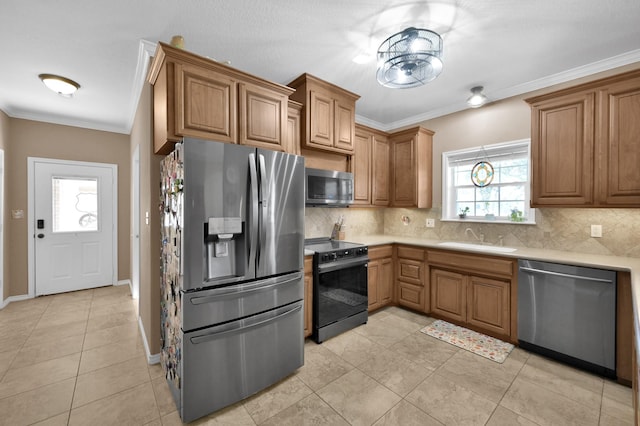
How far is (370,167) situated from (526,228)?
1933 millimetres

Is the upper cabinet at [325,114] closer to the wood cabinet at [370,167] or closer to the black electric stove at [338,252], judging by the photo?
the wood cabinet at [370,167]

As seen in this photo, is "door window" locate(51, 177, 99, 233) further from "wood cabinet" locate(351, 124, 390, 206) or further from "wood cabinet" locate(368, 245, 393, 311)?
"wood cabinet" locate(368, 245, 393, 311)

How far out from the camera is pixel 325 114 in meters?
3.06

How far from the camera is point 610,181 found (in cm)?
232

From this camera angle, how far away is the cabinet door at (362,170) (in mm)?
3635

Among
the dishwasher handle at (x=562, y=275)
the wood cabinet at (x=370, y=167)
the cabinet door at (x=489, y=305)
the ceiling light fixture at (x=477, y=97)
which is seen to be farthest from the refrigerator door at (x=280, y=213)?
the ceiling light fixture at (x=477, y=97)

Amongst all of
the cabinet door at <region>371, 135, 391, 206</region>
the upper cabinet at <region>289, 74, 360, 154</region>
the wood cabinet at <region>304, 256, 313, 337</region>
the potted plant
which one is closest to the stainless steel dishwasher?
the potted plant

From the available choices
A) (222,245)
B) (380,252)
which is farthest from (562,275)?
(222,245)

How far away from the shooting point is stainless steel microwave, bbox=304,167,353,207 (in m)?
2.99

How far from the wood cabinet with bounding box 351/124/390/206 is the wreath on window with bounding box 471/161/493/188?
3.65ft

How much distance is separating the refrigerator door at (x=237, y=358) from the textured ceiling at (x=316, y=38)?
7.11ft

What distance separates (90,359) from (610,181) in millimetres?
4740

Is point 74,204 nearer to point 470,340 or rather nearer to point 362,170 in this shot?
point 362,170

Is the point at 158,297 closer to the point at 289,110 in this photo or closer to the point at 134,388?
the point at 134,388
